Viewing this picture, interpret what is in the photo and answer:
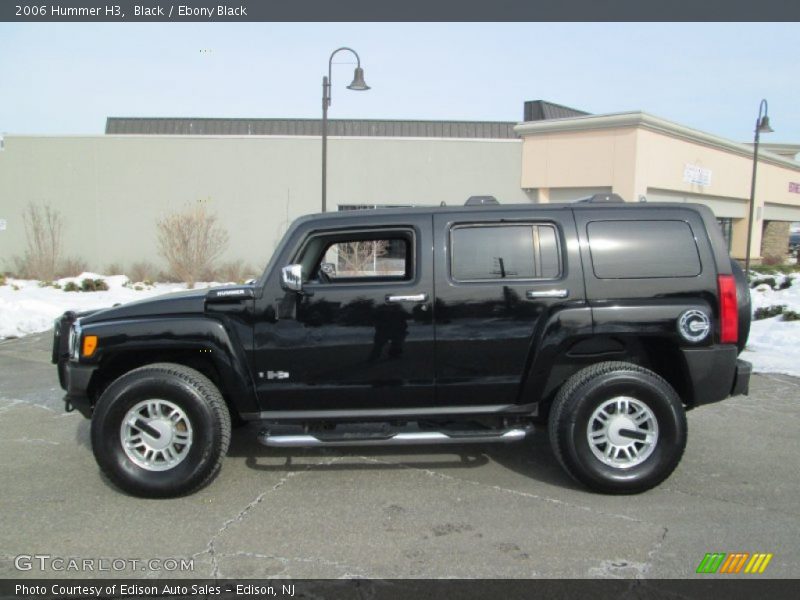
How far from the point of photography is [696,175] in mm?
24969

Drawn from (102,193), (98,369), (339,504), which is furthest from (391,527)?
(102,193)

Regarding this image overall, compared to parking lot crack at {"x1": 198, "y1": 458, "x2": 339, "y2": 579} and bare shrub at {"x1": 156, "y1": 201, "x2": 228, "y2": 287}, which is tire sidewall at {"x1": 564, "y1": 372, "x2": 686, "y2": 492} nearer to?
parking lot crack at {"x1": 198, "y1": 458, "x2": 339, "y2": 579}

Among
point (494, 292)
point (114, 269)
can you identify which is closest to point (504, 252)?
point (494, 292)

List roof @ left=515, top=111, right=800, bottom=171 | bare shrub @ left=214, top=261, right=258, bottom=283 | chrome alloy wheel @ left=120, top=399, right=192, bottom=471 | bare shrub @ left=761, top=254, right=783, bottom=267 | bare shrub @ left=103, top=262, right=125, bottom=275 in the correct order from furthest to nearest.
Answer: bare shrub @ left=761, top=254, right=783, bottom=267 → bare shrub @ left=103, top=262, right=125, bottom=275 → roof @ left=515, top=111, right=800, bottom=171 → bare shrub @ left=214, top=261, right=258, bottom=283 → chrome alloy wheel @ left=120, top=399, right=192, bottom=471

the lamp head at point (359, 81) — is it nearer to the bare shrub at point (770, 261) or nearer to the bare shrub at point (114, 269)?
the bare shrub at point (114, 269)

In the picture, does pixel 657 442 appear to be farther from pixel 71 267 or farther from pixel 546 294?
pixel 71 267

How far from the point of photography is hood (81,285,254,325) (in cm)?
441

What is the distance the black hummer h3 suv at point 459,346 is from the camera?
4.33 metres

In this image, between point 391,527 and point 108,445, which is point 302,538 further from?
point 108,445

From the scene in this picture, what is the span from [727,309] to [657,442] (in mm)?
1031

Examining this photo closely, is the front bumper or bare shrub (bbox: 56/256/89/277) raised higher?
the front bumper

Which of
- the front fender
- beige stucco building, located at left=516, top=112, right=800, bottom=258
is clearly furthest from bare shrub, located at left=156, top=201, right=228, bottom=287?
the front fender

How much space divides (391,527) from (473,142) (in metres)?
21.0

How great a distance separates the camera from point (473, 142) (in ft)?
77.1
